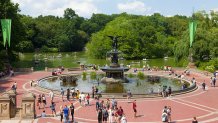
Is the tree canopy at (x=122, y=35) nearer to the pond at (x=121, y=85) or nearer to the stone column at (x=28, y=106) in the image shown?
the pond at (x=121, y=85)

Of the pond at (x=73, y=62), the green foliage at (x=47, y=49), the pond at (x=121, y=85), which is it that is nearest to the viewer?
the pond at (x=121, y=85)

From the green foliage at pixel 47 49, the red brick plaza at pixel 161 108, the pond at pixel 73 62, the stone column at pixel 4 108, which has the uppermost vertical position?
the green foliage at pixel 47 49

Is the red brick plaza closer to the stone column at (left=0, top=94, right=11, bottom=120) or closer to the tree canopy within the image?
the stone column at (left=0, top=94, right=11, bottom=120)

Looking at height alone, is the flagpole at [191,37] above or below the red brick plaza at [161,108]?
above

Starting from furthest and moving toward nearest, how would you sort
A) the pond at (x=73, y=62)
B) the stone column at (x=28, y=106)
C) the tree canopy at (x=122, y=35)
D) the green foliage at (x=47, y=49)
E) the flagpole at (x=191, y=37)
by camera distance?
1. the green foliage at (x=47, y=49)
2. the pond at (x=73, y=62)
3. the tree canopy at (x=122, y=35)
4. the flagpole at (x=191, y=37)
5. the stone column at (x=28, y=106)

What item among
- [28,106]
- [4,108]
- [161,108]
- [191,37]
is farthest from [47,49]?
[28,106]

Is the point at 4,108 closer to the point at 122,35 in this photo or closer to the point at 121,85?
the point at 121,85

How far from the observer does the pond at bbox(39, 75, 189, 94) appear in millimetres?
42072

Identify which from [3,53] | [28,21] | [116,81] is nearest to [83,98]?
[116,81]

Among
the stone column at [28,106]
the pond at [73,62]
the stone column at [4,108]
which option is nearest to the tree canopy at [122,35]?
the pond at [73,62]

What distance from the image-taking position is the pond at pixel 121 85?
4207cm

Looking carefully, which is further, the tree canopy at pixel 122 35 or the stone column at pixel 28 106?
the tree canopy at pixel 122 35

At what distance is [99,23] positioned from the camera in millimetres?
169750

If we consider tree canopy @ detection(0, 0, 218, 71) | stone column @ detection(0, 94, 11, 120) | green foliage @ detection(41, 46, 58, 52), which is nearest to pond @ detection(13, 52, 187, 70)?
tree canopy @ detection(0, 0, 218, 71)
